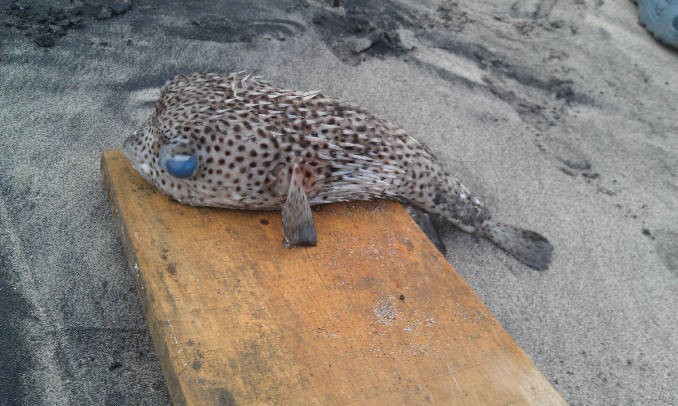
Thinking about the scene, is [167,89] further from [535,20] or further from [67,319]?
[535,20]

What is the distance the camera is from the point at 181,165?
8.45 ft

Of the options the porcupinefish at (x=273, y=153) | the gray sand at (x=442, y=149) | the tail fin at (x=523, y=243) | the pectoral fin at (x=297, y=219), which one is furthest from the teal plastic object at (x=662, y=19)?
the pectoral fin at (x=297, y=219)

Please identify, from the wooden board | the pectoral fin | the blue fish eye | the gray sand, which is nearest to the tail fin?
the gray sand

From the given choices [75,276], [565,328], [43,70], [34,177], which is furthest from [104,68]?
[565,328]

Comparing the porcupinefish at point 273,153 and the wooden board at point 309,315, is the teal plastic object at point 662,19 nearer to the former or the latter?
the porcupinefish at point 273,153

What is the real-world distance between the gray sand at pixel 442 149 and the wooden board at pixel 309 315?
0.35 m

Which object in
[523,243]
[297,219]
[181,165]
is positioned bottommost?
[523,243]

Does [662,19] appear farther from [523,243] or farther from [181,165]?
[181,165]

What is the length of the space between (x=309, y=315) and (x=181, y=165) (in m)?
0.99

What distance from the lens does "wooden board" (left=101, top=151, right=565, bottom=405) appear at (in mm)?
2139

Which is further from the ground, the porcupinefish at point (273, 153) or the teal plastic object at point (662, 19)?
the teal plastic object at point (662, 19)

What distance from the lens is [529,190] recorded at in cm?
390

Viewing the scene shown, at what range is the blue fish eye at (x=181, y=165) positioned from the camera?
2.57 meters

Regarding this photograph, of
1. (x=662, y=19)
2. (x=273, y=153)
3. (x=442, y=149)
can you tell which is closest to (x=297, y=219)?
(x=273, y=153)
